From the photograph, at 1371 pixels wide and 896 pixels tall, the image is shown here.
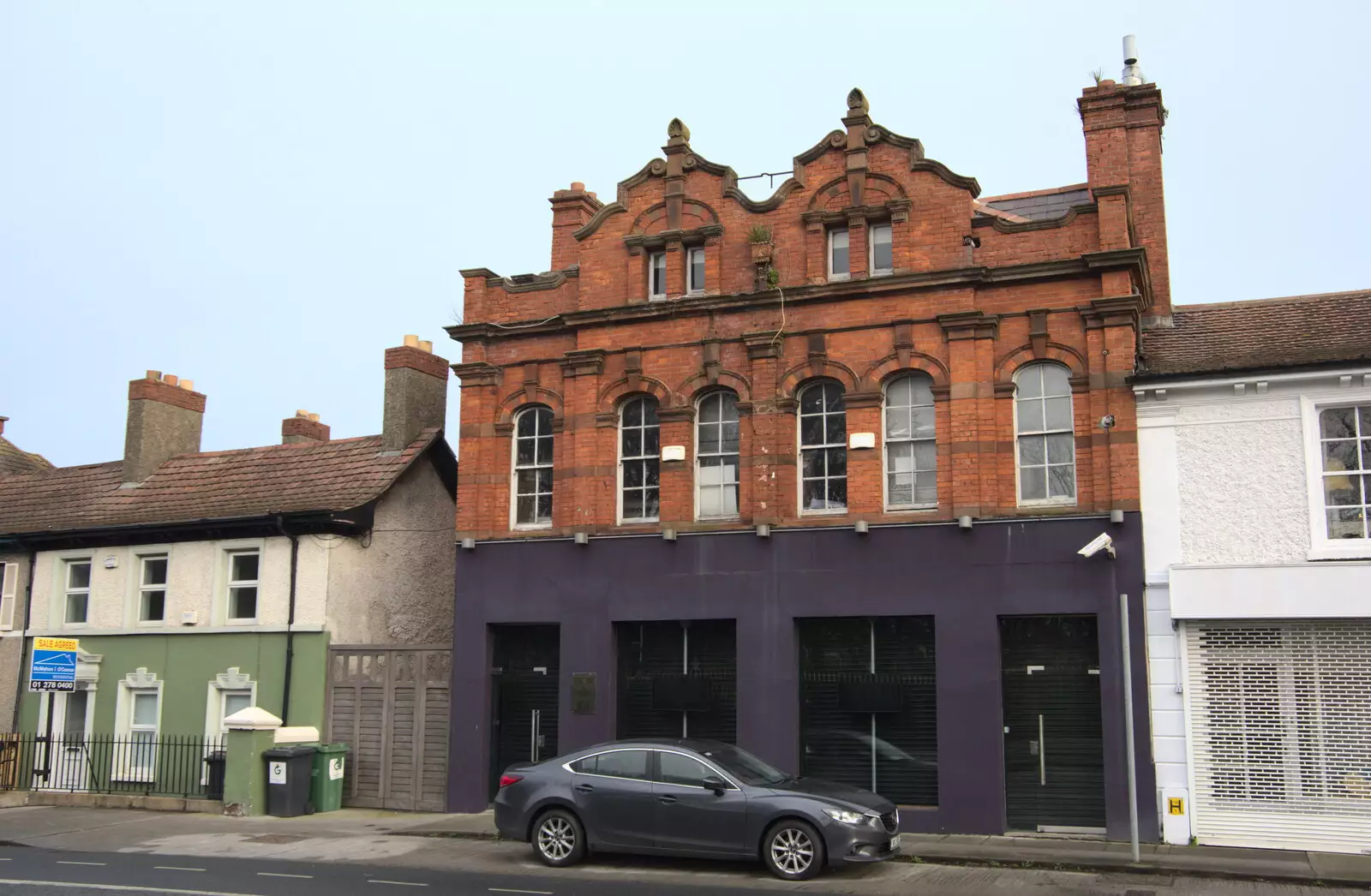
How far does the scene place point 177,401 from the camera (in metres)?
27.2

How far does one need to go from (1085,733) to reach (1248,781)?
203cm

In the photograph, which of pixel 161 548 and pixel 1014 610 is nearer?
pixel 1014 610

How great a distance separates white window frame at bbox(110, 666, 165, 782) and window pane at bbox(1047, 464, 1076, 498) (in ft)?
53.3

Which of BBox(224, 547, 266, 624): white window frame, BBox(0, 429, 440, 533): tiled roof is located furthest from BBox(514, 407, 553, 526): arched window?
BBox(224, 547, 266, 624): white window frame

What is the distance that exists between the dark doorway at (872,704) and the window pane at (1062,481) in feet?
8.23

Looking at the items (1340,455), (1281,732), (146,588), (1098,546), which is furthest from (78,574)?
(1340,455)

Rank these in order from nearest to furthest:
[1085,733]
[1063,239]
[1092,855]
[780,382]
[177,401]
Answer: [1092,855] < [1085,733] < [1063,239] < [780,382] < [177,401]

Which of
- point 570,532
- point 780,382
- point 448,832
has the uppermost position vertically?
point 780,382

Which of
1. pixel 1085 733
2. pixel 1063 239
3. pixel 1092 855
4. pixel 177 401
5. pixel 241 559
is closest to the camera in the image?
pixel 1092 855

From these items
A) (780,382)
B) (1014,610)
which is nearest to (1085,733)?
(1014,610)

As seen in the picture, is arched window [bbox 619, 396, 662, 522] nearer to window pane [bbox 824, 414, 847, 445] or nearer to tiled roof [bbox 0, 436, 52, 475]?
window pane [bbox 824, 414, 847, 445]

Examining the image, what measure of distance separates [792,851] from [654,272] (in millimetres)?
10147

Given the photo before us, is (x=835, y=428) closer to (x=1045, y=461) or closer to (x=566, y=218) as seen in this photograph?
(x=1045, y=461)

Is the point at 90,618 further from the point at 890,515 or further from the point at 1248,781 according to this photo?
the point at 1248,781
